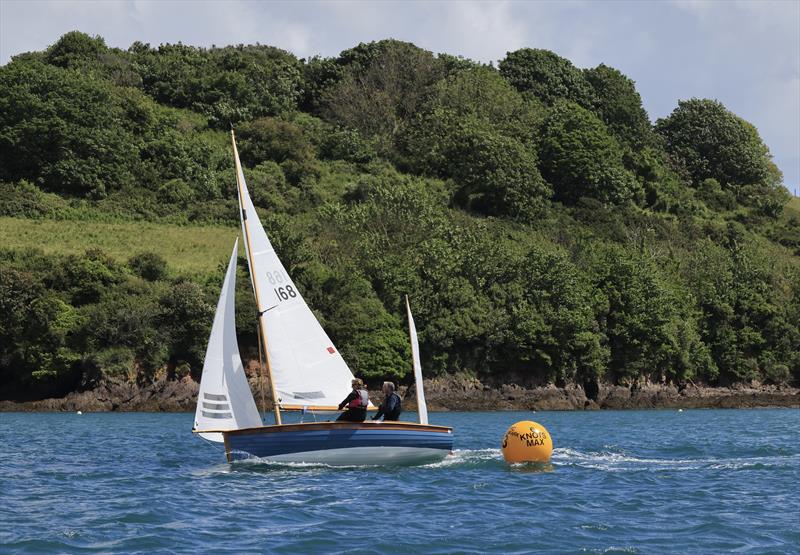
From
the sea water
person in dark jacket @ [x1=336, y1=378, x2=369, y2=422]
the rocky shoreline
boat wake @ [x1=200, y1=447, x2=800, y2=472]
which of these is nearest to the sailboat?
boat wake @ [x1=200, y1=447, x2=800, y2=472]

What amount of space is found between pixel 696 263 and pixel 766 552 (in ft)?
256

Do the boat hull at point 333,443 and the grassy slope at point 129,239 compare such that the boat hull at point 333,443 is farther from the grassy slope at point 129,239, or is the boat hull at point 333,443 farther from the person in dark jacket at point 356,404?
→ the grassy slope at point 129,239

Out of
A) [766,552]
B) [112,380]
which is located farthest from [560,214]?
[766,552]

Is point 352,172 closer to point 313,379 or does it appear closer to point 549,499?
point 313,379

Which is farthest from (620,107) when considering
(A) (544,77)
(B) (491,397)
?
(B) (491,397)

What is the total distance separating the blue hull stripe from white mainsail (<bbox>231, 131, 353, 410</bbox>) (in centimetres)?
113

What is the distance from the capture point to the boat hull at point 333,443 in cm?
2817

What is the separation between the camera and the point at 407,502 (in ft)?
75.5

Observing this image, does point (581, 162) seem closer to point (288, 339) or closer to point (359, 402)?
point (288, 339)

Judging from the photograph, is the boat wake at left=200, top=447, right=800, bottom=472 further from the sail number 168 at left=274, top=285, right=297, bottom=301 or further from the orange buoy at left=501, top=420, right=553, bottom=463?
the sail number 168 at left=274, top=285, right=297, bottom=301

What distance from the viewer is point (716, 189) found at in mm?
126875

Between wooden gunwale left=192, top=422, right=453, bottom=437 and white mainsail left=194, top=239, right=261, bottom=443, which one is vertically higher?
white mainsail left=194, top=239, right=261, bottom=443

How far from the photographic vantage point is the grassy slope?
7956 cm

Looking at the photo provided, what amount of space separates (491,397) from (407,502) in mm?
52395
